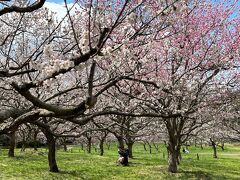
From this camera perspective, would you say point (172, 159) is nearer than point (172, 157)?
No

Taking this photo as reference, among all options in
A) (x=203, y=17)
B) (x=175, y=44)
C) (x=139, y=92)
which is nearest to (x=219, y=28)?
(x=203, y=17)

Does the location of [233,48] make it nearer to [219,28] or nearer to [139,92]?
[219,28]

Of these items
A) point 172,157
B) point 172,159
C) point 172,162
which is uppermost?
point 172,157

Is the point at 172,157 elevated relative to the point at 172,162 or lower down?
elevated

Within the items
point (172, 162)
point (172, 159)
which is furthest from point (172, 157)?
point (172, 162)

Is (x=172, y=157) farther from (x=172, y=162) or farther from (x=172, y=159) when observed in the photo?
(x=172, y=162)

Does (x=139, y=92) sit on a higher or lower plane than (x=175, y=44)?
lower

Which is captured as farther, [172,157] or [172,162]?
[172,162]

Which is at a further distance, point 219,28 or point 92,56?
point 219,28

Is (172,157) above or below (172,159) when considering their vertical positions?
above

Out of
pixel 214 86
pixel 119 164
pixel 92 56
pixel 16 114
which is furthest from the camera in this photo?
pixel 119 164

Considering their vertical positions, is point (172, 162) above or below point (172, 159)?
below

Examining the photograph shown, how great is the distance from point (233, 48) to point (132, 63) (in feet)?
28.9

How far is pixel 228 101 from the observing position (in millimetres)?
16766
